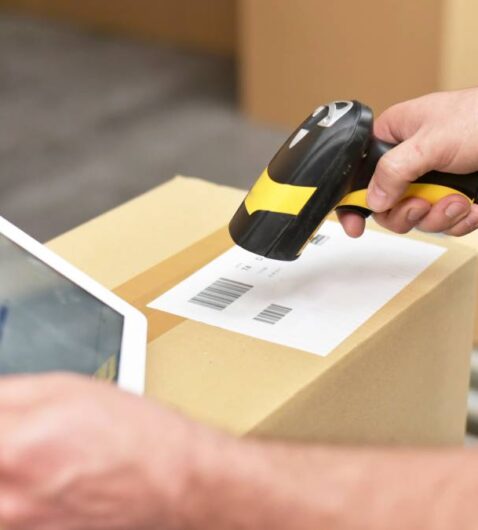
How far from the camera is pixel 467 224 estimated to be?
0.86 metres

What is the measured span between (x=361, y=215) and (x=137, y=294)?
0.64ft

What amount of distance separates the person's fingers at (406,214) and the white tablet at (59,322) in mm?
241

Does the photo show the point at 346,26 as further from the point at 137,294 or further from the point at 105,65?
the point at 137,294

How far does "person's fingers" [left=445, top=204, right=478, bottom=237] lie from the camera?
0.85 meters

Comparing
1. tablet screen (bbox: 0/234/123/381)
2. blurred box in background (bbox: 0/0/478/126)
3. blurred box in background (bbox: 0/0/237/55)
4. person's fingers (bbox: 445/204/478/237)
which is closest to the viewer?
tablet screen (bbox: 0/234/123/381)

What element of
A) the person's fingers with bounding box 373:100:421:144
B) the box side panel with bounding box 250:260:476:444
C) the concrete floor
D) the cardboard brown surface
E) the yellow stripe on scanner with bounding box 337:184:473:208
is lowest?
the concrete floor

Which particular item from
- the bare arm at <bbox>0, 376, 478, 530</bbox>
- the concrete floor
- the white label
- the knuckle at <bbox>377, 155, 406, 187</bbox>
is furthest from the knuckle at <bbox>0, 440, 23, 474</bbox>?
the concrete floor

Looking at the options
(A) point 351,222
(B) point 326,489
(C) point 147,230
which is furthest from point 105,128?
(B) point 326,489

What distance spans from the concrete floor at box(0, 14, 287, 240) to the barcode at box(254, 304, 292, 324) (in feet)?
4.23

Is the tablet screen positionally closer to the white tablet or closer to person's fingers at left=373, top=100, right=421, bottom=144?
the white tablet

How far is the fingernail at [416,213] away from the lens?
82 centimetres

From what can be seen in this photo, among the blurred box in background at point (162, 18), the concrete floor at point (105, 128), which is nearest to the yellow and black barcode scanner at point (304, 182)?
the concrete floor at point (105, 128)

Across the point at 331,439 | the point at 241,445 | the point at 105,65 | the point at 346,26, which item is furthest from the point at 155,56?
the point at 241,445

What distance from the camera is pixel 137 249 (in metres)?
0.88
